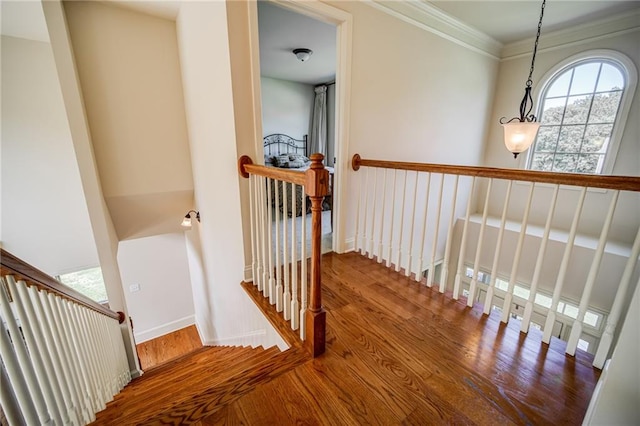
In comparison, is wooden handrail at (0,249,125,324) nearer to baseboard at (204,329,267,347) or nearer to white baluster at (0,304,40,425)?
white baluster at (0,304,40,425)

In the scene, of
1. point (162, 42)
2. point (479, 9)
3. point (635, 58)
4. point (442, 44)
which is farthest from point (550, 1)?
point (162, 42)

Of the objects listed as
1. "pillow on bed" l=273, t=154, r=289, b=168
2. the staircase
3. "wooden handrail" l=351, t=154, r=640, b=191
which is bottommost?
the staircase

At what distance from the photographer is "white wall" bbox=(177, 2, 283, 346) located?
1.89 metres

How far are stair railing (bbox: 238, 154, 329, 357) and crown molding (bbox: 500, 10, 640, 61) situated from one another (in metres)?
4.01

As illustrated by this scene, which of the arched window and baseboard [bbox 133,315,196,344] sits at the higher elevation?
the arched window

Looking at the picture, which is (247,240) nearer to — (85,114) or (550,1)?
(85,114)

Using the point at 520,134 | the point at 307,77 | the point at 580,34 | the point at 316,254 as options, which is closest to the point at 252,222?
the point at 316,254

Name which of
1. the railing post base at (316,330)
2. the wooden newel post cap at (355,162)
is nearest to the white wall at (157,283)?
the wooden newel post cap at (355,162)

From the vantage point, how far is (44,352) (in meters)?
1.10

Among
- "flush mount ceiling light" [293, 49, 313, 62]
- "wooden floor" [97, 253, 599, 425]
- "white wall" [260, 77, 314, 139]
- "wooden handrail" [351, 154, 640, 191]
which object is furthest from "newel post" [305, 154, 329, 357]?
"white wall" [260, 77, 314, 139]

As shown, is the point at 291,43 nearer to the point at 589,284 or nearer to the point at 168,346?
the point at 589,284

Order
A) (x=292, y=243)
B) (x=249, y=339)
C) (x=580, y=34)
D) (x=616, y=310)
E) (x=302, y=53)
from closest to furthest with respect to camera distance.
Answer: (x=616, y=310), (x=292, y=243), (x=249, y=339), (x=580, y=34), (x=302, y=53)

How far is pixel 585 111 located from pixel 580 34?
0.91m

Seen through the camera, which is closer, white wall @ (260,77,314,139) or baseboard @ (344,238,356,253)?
baseboard @ (344,238,356,253)
